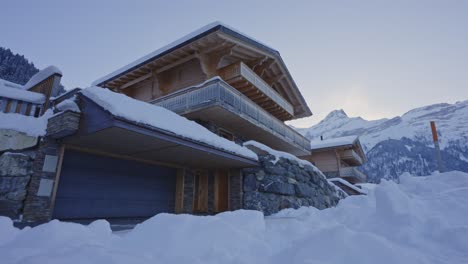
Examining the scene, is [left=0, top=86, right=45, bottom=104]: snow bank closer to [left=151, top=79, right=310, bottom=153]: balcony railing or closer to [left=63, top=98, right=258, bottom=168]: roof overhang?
[left=63, top=98, right=258, bottom=168]: roof overhang

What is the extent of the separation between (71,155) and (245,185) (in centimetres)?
565

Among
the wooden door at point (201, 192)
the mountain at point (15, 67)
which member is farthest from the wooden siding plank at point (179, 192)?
the mountain at point (15, 67)

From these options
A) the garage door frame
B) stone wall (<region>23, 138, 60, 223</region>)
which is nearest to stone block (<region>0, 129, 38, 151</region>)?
stone wall (<region>23, 138, 60, 223</region>)

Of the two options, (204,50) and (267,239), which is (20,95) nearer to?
(267,239)

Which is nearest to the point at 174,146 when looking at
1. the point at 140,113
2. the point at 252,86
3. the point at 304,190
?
the point at 140,113

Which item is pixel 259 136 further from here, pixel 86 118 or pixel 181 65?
pixel 86 118

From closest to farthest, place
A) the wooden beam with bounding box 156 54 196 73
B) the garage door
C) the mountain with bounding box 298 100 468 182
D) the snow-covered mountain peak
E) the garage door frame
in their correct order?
the garage door frame
the garage door
the wooden beam with bounding box 156 54 196 73
the mountain with bounding box 298 100 468 182
the snow-covered mountain peak

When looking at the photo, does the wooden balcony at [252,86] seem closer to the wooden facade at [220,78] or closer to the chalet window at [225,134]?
the wooden facade at [220,78]

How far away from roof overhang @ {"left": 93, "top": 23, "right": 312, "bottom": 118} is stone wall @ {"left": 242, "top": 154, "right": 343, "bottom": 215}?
662cm

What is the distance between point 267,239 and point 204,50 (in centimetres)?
1194

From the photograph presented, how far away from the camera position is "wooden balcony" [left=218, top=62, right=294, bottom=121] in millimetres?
13750

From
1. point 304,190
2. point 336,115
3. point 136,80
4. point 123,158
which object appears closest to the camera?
point 123,158

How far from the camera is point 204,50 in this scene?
13477mm

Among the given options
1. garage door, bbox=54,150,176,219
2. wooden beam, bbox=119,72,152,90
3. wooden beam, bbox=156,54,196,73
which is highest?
wooden beam, bbox=156,54,196,73
